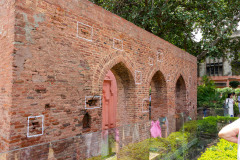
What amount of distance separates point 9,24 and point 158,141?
3.81 meters

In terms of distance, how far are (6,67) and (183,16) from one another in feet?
31.2

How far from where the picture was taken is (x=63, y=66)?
13.5 ft

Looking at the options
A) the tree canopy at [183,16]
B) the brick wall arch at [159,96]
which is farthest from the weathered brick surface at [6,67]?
the tree canopy at [183,16]

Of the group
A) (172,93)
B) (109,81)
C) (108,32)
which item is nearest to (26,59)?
(108,32)

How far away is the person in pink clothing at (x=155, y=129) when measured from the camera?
426 centimetres

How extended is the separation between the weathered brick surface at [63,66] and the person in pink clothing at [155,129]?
2.19ft

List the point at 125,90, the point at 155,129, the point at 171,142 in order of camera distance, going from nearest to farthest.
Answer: the point at 155,129
the point at 171,142
the point at 125,90

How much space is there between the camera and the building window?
29938 millimetres

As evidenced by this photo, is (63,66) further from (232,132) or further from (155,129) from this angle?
(232,132)

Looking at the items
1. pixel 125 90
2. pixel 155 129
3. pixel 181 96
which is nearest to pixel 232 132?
pixel 155 129

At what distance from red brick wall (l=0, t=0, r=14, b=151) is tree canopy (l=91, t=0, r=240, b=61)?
27.6ft

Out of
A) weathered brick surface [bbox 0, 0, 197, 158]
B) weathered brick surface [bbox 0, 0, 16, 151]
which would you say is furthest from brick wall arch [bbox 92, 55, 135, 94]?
weathered brick surface [bbox 0, 0, 16, 151]

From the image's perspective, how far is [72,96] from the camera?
4.28 meters

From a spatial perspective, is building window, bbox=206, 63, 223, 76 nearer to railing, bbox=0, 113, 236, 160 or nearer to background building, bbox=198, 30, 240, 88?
background building, bbox=198, 30, 240, 88
